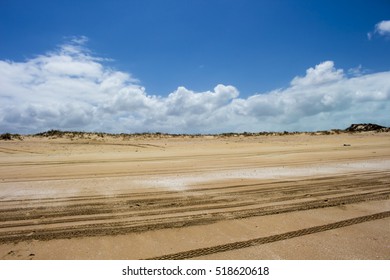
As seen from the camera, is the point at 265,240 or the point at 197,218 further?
the point at 197,218

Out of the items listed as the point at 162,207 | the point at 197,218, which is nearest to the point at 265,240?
the point at 197,218

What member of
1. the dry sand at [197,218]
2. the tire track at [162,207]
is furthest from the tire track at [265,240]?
the tire track at [162,207]

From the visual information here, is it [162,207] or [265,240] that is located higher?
[162,207]

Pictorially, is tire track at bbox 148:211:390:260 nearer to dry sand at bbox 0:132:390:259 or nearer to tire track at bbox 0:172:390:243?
dry sand at bbox 0:132:390:259

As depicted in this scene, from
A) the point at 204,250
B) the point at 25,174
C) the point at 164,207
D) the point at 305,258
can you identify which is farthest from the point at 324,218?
the point at 25,174

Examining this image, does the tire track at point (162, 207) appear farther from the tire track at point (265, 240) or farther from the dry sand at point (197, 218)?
the tire track at point (265, 240)

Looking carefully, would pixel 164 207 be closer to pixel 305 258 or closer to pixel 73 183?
pixel 305 258

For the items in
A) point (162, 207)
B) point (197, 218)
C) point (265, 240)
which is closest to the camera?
point (265, 240)

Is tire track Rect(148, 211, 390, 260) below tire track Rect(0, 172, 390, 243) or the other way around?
below

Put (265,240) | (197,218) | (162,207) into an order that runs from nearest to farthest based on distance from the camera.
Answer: (265,240)
(197,218)
(162,207)

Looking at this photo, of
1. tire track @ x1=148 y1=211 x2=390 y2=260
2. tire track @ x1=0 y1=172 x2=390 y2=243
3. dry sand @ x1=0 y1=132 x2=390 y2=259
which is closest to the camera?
tire track @ x1=148 y1=211 x2=390 y2=260

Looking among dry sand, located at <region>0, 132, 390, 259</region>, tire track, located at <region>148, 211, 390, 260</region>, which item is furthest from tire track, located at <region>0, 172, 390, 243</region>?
tire track, located at <region>148, 211, 390, 260</region>

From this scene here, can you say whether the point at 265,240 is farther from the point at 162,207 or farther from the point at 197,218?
the point at 162,207

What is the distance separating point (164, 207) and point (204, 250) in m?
1.99
